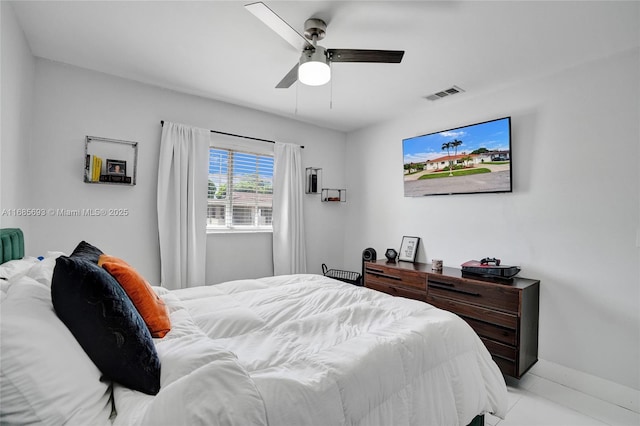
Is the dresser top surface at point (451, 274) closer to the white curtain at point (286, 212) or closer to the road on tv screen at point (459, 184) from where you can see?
the road on tv screen at point (459, 184)

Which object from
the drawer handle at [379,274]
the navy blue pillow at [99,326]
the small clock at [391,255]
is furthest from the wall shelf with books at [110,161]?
the small clock at [391,255]

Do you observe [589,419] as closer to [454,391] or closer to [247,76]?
[454,391]

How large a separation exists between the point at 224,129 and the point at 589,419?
158 inches

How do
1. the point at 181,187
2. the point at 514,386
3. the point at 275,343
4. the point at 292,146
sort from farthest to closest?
the point at 292,146 < the point at 181,187 < the point at 514,386 < the point at 275,343

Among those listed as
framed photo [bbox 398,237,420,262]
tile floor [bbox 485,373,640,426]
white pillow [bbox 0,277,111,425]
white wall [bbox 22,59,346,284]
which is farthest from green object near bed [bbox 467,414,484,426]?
white wall [bbox 22,59,346,284]

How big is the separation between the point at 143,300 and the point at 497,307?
8.12 feet

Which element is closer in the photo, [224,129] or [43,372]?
[43,372]

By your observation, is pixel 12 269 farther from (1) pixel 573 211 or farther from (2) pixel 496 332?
(1) pixel 573 211

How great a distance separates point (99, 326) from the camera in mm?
927

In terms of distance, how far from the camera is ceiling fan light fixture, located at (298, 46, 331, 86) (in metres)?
1.83

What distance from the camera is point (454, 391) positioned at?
4.59 feet

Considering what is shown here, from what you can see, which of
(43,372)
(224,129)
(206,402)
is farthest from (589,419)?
(224,129)

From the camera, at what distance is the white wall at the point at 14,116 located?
5.78ft

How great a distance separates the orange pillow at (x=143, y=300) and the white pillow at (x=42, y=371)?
0.39 metres
